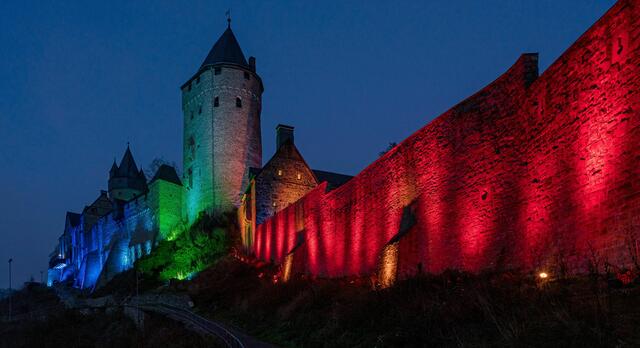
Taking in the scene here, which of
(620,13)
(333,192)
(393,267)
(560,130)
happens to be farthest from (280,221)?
(620,13)

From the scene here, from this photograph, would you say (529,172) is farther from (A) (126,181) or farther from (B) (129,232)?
(A) (126,181)

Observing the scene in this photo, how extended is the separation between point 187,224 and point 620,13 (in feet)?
150

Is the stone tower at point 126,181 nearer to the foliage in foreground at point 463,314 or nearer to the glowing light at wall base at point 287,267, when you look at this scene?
the glowing light at wall base at point 287,267

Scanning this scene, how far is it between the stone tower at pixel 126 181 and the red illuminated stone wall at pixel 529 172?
68.9 metres

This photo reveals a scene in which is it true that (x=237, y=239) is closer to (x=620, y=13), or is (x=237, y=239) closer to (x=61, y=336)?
(x=61, y=336)

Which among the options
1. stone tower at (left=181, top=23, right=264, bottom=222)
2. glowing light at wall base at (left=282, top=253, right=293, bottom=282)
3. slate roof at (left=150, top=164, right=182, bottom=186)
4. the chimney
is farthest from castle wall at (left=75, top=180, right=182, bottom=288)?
glowing light at wall base at (left=282, top=253, right=293, bottom=282)

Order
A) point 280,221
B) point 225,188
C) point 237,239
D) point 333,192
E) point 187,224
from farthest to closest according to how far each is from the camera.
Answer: point 187,224 < point 225,188 < point 237,239 < point 280,221 < point 333,192

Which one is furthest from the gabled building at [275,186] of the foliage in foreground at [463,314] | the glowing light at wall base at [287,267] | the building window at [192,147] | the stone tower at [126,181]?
the stone tower at [126,181]

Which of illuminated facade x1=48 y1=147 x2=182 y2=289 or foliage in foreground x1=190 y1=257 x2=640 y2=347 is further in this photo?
illuminated facade x1=48 y1=147 x2=182 y2=289

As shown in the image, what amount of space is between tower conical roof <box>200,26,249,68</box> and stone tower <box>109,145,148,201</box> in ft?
120

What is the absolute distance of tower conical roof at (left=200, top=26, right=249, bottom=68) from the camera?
50125mm

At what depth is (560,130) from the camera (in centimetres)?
1089

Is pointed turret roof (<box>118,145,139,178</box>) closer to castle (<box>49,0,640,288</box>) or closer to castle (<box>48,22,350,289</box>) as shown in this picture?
castle (<box>48,22,350,289</box>)

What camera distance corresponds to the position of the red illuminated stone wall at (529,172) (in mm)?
9188
